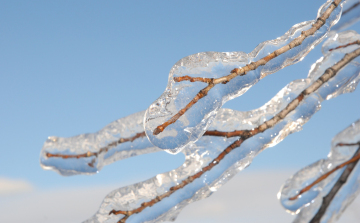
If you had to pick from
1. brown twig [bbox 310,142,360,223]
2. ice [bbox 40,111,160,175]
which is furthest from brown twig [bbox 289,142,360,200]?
ice [bbox 40,111,160,175]

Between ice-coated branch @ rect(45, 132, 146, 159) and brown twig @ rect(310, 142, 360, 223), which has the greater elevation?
ice-coated branch @ rect(45, 132, 146, 159)

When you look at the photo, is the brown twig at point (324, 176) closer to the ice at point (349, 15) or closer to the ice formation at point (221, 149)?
the ice formation at point (221, 149)

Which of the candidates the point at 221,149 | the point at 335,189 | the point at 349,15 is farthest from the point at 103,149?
the point at 349,15


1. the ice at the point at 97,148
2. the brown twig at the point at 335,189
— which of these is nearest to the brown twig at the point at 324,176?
the brown twig at the point at 335,189

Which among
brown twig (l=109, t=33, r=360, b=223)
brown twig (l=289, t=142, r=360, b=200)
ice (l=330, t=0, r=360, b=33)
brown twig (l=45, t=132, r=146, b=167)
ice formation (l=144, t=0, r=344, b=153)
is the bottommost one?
brown twig (l=289, t=142, r=360, b=200)

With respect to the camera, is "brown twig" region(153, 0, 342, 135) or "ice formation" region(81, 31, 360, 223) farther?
"ice formation" region(81, 31, 360, 223)

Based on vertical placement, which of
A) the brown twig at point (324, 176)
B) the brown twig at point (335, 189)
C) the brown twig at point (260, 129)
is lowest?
the brown twig at point (335, 189)

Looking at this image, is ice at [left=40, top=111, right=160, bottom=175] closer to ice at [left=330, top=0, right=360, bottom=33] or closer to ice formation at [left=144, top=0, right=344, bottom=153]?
ice formation at [left=144, top=0, right=344, bottom=153]

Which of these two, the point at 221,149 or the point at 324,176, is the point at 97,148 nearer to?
the point at 221,149
